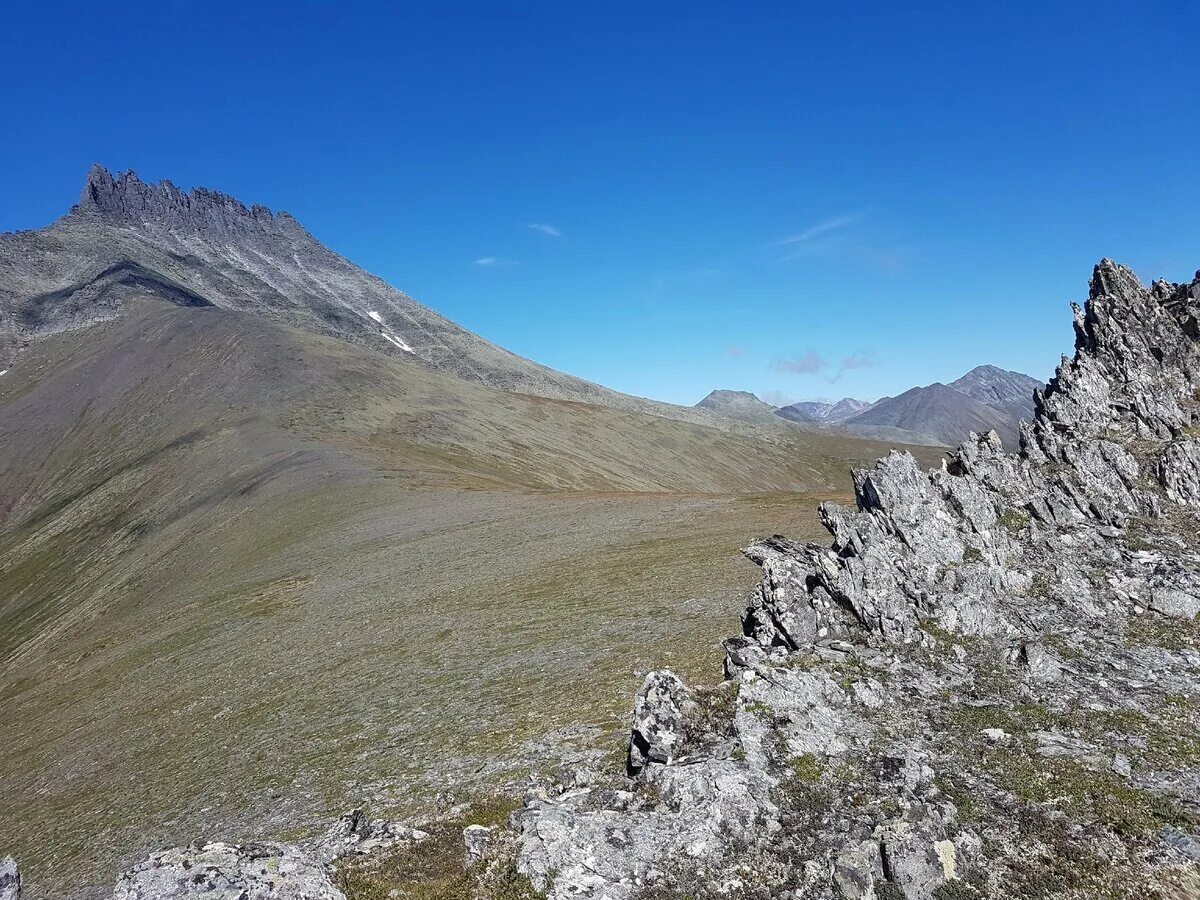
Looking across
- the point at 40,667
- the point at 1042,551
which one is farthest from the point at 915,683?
the point at 40,667

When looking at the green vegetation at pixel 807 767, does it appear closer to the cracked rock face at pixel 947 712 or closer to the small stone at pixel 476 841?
the cracked rock face at pixel 947 712

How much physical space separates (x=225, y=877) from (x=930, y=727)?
1895 centimetres

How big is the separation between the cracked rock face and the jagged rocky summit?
72mm

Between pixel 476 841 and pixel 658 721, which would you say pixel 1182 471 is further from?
pixel 476 841

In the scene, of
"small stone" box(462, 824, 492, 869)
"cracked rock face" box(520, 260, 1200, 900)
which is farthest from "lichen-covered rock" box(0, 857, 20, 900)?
"cracked rock face" box(520, 260, 1200, 900)

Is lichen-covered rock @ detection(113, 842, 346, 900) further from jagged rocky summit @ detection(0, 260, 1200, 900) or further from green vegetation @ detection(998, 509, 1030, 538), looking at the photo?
green vegetation @ detection(998, 509, 1030, 538)

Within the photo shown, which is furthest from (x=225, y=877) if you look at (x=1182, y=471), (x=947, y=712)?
(x=1182, y=471)

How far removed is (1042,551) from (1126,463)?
366 inches

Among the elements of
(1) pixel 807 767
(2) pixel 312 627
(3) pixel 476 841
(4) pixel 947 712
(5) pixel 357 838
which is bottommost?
(2) pixel 312 627

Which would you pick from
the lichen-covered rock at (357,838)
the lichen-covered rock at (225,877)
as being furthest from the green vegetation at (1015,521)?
the lichen-covered rock at (225,877)

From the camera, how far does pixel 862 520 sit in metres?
31.0

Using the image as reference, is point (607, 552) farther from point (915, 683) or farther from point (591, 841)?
point (591, 841)

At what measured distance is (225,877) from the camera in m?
14.3

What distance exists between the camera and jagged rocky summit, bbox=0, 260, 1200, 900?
14430 millimetres
